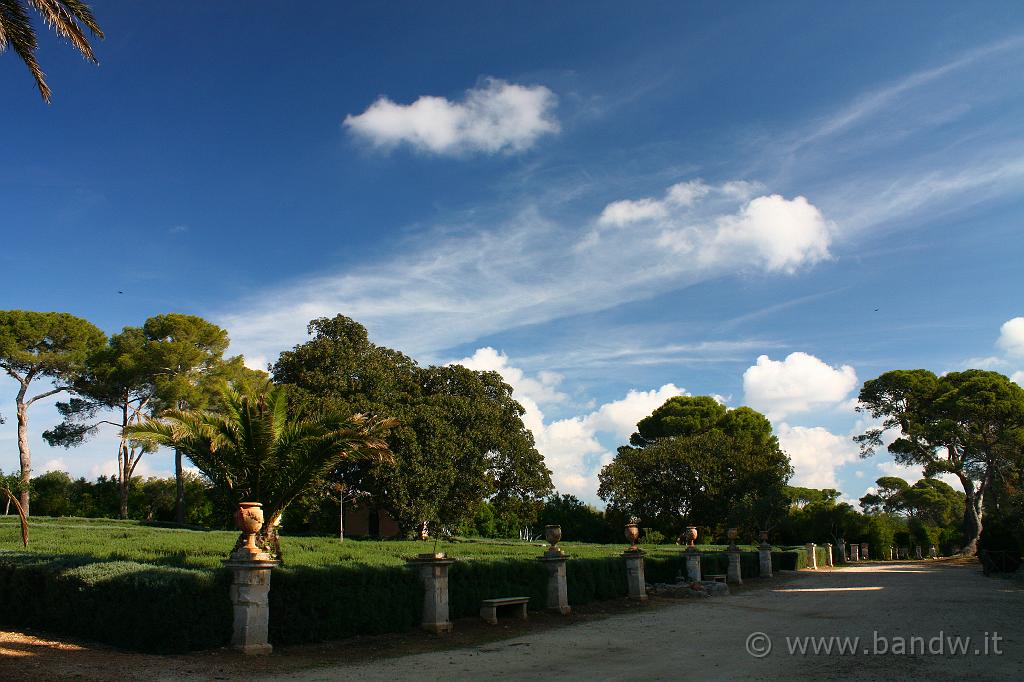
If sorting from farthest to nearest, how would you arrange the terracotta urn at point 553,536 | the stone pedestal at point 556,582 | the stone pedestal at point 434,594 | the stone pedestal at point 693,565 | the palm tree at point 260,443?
the stone pedestal at point 693,565, the terracotta urn at point 553,536, the stone pedestal at point 556,582, the palm tree at point 260,443, the stone pedestal at point 434,594

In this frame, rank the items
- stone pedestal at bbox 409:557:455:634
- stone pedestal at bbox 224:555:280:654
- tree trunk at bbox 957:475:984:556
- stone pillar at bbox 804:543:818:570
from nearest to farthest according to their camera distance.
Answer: stone pedestal at bbox 224:555:280:654
stone pedestal at bbox 409:557:455:634
stone pillar at bbox 804:543:818:570
tree trunk at bbox 957:475:984:556

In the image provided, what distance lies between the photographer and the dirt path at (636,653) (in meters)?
8.38

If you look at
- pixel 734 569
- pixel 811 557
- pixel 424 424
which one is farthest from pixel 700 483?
pixel 424 424

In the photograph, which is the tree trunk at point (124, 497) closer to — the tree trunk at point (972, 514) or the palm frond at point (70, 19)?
the palm frond at point (70, 19)

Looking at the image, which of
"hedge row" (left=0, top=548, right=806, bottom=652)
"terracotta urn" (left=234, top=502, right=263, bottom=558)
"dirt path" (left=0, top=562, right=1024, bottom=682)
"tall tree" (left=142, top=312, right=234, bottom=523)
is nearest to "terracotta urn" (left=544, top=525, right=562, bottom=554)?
"dirt path" (left=0, top=562, right=1024, bottom=682)

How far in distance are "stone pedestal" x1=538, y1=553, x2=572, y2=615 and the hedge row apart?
1.97m

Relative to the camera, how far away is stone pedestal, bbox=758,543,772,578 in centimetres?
2848

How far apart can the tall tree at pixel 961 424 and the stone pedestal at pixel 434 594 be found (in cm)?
3967

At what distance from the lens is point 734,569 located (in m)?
25.3

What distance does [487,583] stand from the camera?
14.0 metres

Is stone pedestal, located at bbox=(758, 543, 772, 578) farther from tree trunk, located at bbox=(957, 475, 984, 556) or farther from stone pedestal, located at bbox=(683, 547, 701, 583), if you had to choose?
tree trunk, located at bbox=(957, 475, 984, 556)

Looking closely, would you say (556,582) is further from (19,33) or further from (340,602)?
(19,33)

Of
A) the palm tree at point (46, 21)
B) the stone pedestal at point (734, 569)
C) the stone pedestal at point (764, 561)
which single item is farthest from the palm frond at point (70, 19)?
the stone pedestal at point (764, 561)

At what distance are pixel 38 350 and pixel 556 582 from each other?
1444 inches
